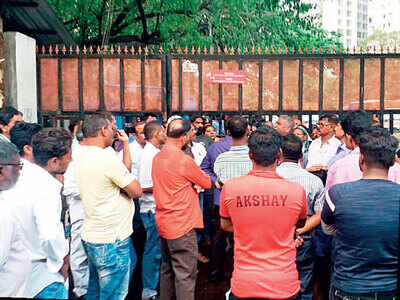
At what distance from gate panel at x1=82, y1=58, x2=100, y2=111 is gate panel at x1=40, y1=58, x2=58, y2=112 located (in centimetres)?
47

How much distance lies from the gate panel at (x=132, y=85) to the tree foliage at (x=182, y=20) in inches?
153

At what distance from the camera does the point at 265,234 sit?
2854 millimetres

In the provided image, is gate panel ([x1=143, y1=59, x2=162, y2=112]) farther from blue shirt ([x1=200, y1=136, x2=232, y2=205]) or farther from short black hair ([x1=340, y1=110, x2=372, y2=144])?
short black hair ([x1=340, y1=110, x2=372, y2=144])

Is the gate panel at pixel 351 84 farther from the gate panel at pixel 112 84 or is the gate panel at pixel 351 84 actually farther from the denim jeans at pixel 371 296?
the denim jeans at pixel 371 296

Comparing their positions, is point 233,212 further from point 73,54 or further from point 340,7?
point 340,7

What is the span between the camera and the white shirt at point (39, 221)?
2.72 meters

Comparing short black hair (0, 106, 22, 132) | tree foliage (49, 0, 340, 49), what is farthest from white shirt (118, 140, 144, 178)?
tree foliage (49, 0, 340, 49)

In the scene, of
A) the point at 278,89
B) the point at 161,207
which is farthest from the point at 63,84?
the point at 161,207

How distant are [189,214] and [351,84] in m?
4.45

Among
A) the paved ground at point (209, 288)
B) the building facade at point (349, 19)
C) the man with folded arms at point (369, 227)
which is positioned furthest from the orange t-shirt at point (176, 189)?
the building facade at point (349, 19)

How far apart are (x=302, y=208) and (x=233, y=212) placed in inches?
17.0

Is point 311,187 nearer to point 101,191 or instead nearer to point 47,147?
point 101,191

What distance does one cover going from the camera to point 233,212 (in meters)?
2.94

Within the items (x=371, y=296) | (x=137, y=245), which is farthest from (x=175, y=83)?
(x=371, y=296)
